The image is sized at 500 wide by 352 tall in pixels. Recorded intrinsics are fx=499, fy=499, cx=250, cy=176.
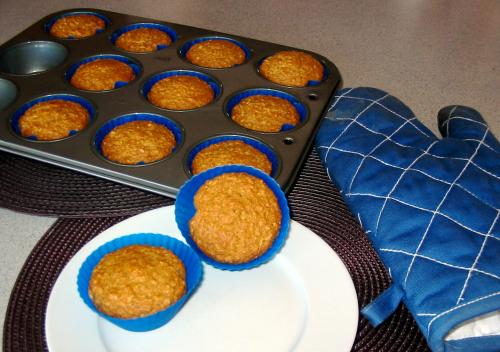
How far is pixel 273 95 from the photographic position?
1.40 metres

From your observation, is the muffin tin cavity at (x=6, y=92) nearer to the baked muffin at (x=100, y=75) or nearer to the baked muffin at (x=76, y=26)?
the baked muffin at (x=100, y=75)

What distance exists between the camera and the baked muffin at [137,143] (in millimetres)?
1175

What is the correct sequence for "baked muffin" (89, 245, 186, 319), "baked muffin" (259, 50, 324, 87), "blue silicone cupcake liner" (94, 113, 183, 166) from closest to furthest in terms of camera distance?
"baked muffin" (89, 245, 186, 319)
"blue silicone cupcake liner" (94, 113, 183, 166)
"baked muffin" (259, 50, 324, 87)

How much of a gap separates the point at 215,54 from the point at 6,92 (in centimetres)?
60

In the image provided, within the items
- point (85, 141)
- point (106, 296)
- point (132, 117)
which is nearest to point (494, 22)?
point (132, 117)

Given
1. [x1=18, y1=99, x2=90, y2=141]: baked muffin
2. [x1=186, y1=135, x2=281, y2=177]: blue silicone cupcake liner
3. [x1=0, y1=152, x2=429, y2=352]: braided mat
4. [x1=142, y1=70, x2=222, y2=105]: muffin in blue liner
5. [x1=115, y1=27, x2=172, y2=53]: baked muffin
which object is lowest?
[x1=0, y1=152, x2=429, y2=352]: braided mat

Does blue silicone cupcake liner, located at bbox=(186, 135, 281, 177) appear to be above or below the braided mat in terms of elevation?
above

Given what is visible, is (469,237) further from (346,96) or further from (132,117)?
(132,117)

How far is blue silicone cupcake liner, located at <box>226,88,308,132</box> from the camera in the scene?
133cm

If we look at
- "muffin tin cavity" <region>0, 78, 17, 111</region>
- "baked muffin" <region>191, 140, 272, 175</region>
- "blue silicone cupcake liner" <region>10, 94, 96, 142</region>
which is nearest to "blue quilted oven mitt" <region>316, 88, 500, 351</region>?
"baked muffin" <region>191, 140, 272, 175</region>

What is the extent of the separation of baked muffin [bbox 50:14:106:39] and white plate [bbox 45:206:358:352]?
3.02ft

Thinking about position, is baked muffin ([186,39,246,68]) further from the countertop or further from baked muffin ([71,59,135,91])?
the countertop

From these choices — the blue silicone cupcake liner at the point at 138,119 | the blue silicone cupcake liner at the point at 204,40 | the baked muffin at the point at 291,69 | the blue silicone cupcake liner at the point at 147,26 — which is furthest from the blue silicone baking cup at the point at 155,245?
the blue silicone cupcake liner at the point at 147,26

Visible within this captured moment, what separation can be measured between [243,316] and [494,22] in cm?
189
